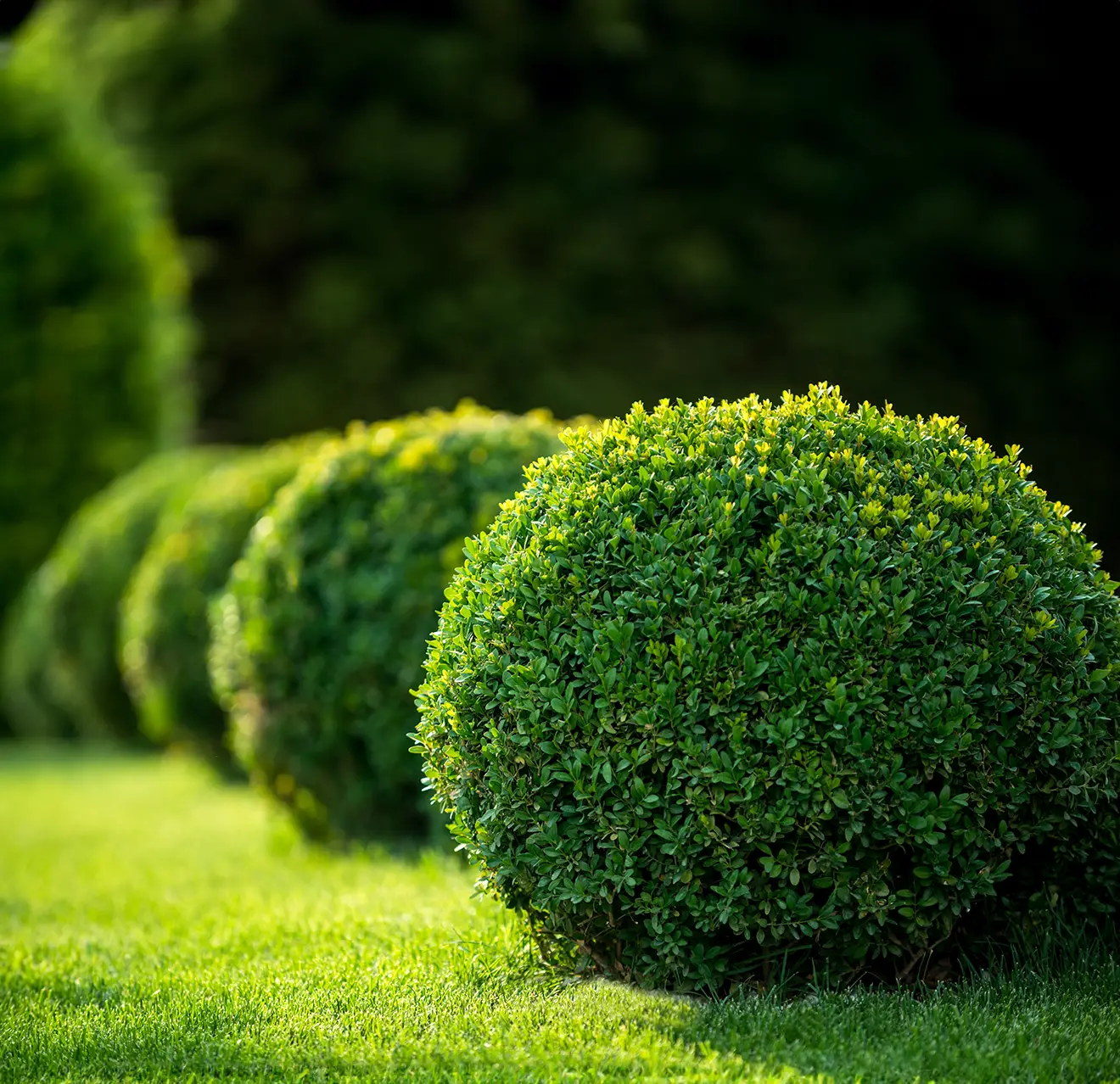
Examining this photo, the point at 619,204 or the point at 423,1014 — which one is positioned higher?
the point at 619,204

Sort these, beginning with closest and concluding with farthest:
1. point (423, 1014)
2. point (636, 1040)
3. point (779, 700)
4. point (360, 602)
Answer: point (636, 1040), point (779, 700), point (423, 1014), point (360, 602)

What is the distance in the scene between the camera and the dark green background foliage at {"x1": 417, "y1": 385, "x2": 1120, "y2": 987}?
3.57 metres

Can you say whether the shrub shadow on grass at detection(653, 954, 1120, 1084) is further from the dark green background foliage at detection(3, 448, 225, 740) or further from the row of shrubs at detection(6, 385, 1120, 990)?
the dark green background foliage at detection(3, 448, 225, 740)

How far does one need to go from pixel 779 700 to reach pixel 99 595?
10065 millimetres

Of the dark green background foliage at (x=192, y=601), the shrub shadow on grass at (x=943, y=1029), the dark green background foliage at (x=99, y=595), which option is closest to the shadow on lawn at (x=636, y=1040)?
the shrub shadow on grass at (x=943, y=1029)

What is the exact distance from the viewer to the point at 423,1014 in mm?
3721

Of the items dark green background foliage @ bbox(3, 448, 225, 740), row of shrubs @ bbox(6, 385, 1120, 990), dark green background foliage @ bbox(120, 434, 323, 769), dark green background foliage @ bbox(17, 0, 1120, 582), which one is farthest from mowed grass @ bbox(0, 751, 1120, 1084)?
dark green background foliage @ bbox(17, 0, 1120, 582)

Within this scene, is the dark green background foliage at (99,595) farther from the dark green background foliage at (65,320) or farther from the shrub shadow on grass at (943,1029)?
the shrub shadow on grass at (943,1029)

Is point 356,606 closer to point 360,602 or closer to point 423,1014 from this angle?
point 360,602

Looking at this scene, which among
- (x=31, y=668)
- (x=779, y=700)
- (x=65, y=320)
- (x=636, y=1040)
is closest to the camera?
(x=636, y=1040)

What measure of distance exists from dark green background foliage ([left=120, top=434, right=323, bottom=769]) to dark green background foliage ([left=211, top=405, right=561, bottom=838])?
7.84 ft

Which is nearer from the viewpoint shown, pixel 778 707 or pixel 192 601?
pixel 778 707

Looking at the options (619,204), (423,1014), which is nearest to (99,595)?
(423,1014)

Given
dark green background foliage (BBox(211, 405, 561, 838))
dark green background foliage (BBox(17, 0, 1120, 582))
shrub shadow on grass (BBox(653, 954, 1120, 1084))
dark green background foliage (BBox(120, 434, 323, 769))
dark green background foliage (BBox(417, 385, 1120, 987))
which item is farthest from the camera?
dark green background foliage (BBox(17, 0, 1120, 582))
